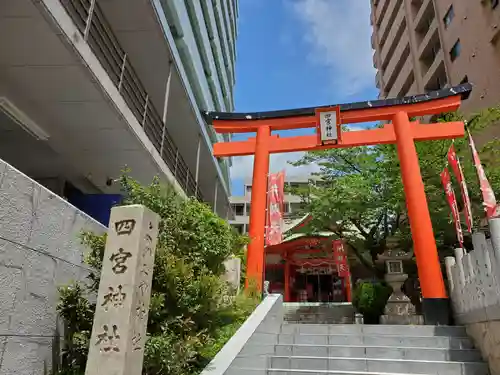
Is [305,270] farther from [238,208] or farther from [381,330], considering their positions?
[238,208]

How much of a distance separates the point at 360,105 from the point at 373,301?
5702 millimetres

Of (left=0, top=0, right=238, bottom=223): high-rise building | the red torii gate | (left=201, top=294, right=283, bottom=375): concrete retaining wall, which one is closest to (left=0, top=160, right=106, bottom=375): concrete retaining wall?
(left=201, top=294, right=283, bottom=375): concrete retaining wall

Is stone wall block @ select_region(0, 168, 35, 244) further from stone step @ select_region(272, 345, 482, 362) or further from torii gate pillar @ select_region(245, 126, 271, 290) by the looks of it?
torii gate pillar @ select_region(245, 126, 271, 290)

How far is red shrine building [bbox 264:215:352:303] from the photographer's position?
2114 centimetres

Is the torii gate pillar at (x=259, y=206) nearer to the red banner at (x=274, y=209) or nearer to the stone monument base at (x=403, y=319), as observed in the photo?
the red banner at (x=274, y=209)

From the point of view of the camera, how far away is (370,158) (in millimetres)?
14344

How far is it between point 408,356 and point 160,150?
7.03 m

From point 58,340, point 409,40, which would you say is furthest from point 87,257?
point 409,40

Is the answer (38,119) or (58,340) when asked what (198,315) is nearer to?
(58,340)

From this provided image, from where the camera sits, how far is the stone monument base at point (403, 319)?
985cm

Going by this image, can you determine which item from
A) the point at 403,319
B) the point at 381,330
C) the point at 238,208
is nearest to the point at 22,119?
the point at 381,330

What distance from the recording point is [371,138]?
12.1 meters

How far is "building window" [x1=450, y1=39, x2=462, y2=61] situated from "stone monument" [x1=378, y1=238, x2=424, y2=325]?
15.0 meters

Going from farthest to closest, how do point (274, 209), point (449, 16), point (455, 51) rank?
point (449, 16) < point (455, 51) < point (274, 209)
